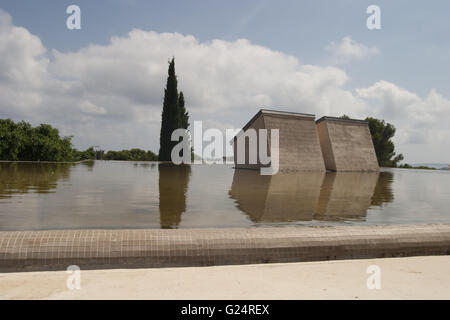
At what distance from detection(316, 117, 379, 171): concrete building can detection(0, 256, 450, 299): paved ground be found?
23464 millimetres

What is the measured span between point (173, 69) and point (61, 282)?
3556 cm

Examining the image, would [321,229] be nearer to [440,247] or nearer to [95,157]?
[440,247]

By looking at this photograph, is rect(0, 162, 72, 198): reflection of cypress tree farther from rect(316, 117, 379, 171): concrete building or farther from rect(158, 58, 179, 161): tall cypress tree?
rect(158, 58, 179, 161): tall cypress tree

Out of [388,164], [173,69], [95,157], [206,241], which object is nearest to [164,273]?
[206,241]

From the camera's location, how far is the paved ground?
2.13 m

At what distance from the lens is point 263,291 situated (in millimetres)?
2207


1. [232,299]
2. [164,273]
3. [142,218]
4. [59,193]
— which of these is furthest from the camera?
[59,193]

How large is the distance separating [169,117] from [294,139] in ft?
54.3

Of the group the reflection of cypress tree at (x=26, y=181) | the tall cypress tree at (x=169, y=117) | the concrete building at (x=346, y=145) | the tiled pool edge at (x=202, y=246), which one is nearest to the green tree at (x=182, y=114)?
the tall cypress tree at (x=169, y=117)

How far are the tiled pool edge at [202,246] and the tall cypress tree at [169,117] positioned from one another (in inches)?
1255

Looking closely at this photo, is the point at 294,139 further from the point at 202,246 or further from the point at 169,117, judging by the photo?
the point at 202,246

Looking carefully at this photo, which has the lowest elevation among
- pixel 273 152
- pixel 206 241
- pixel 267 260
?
pixel 267 260

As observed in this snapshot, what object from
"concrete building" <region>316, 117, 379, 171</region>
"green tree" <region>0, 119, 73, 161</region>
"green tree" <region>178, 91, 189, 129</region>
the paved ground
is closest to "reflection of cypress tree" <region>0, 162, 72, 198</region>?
the paved ground

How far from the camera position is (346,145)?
2575 centimetres
